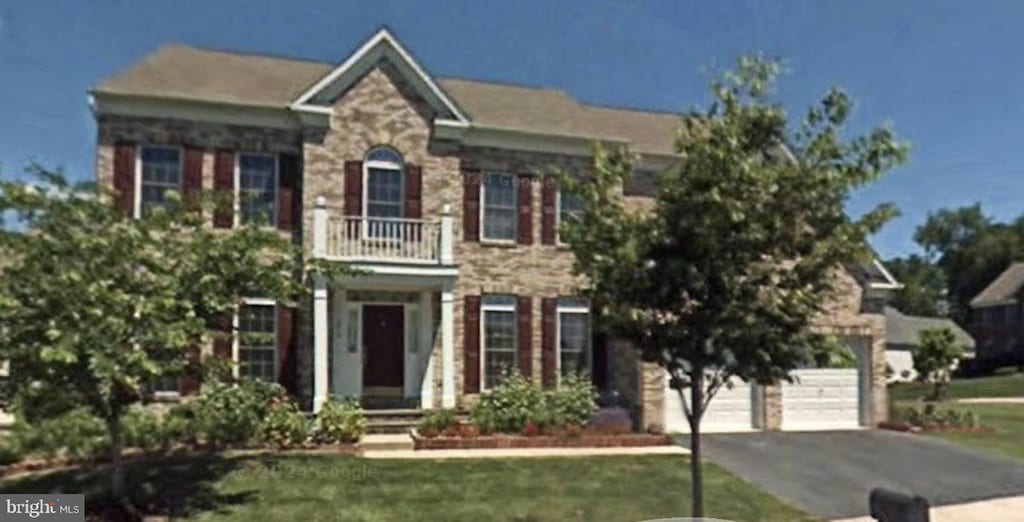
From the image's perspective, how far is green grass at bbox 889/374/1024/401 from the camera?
39.1 m

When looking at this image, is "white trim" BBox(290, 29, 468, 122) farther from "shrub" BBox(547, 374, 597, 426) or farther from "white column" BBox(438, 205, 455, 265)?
"shrub" BBox(547, 374, 597, 426)

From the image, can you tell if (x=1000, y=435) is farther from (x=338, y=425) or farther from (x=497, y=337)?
(x=338, y=425)

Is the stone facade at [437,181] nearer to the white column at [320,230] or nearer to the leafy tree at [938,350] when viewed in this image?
the white column at [320,230]

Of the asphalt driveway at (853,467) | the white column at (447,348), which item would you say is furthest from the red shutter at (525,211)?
the asphalt driveway at (853,467)

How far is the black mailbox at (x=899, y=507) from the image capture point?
26.7ft

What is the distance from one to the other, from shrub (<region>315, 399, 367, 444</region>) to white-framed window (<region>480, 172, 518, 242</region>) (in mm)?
5712

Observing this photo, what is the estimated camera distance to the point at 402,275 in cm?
1773

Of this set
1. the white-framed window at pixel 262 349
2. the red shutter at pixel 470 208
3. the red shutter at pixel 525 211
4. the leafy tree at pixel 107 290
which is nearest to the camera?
the leafy tree at pixel 107 290

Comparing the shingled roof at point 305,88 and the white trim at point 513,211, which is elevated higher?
the shingled roof at point 305,88

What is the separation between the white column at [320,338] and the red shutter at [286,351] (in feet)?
2.68

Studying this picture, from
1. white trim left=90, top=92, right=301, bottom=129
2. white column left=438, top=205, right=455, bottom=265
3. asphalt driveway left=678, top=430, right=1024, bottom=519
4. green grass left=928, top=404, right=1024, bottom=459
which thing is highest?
white trim left=90, top=92, right=301, bottom=129

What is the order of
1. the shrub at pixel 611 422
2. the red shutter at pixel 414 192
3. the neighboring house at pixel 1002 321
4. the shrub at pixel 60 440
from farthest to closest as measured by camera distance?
the neighboring house at pixel 1002 321, the red shutter at pixel 414 192, the shrub at pixel 611 422, the shrub at pixel 60 440

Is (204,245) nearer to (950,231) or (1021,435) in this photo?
(1021,435)

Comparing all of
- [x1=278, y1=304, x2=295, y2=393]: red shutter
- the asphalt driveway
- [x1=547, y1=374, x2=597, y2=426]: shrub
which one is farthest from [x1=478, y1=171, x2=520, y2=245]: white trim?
the asphalt driveway
